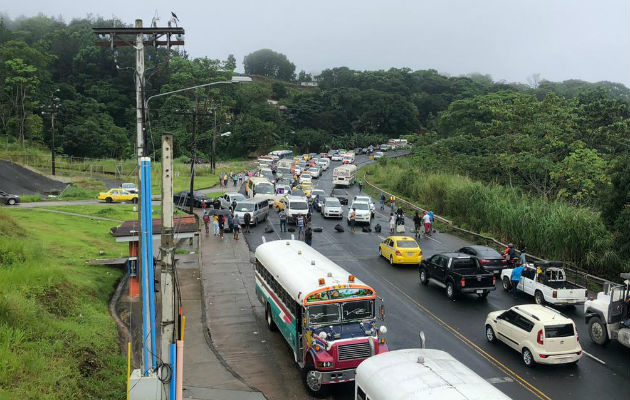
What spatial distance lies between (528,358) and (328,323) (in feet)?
20.0

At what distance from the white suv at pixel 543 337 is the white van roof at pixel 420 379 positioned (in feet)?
18.7

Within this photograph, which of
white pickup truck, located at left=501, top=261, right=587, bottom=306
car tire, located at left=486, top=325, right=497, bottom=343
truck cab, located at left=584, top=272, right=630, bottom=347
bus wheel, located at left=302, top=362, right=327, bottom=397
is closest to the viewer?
bus wheel, located at left=302, top=362, right=327, bottom=397

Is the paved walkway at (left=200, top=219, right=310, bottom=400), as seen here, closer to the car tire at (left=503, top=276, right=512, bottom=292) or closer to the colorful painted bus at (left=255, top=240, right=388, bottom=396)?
the colorful painted bus at (left=255, top=240, right=388, bottom=396)

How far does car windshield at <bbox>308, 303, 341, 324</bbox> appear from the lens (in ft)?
42.5

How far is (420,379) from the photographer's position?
28.4 feet

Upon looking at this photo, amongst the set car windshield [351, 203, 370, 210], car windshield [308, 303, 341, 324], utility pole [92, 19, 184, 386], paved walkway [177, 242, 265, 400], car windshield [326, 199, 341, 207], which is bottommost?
paved walkway [177, 242, 265, 400]

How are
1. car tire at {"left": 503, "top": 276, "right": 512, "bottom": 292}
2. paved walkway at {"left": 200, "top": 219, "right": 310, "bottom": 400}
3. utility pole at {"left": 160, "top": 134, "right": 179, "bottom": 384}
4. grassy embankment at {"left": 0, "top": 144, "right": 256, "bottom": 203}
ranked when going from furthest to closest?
grassy embankment at {"left": 0, "top": 144, "right": 256, "bottom": 203}
car tire at {"left": 503, "top": 276, "right": 512, "bottom": 292}
paved walkway at {"left": 200, "top": 219, "right": 310, "bottom": 400}
utility pole at {"left": 160, "top": 134, "right": 179, "bottom": 384}

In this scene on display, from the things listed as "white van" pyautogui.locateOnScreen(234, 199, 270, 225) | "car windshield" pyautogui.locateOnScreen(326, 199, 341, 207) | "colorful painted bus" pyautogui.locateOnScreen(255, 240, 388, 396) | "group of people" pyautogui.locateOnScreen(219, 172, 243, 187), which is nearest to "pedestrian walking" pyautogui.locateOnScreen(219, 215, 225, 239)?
"white van" pyautogui.locateOnScreen(234, 199, 270, 225)

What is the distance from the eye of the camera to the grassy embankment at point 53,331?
10414 mm

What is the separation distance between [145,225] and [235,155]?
101513mm

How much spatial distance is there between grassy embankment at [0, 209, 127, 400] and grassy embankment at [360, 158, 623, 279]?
20.6 metres

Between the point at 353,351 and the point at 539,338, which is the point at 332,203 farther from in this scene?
the point at 353,351

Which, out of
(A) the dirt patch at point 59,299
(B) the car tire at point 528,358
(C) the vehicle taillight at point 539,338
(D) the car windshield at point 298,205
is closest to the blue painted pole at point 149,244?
(A) the dirt patch at point 59,299

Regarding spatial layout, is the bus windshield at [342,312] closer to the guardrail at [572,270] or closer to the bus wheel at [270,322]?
the bus wheel at [270,322]
